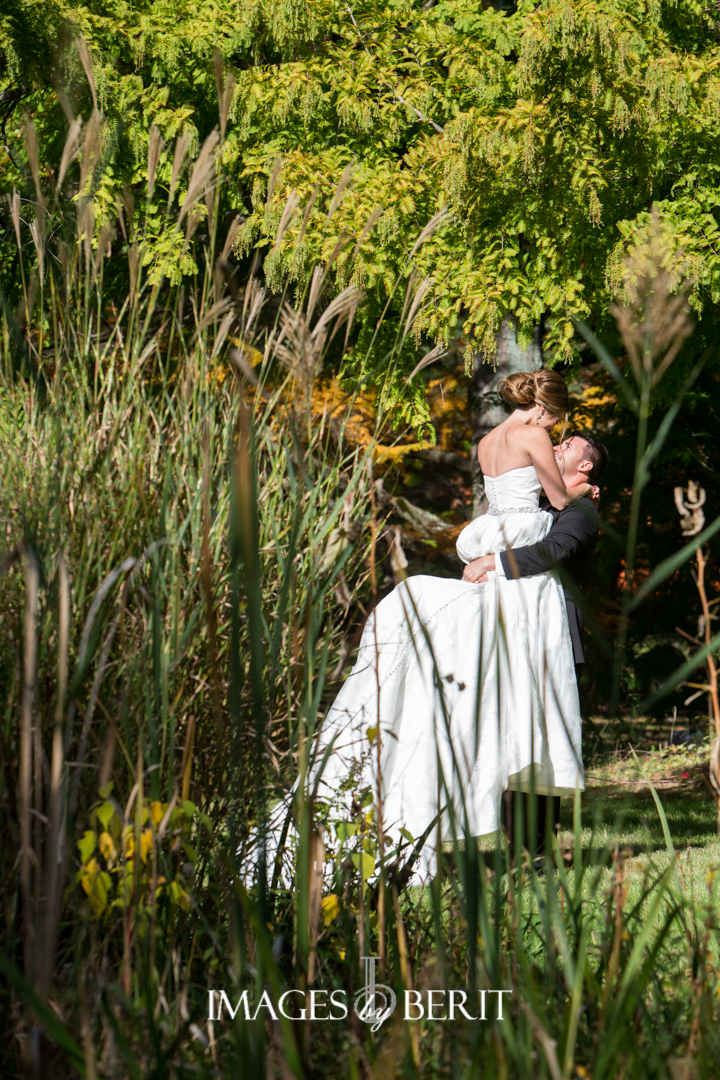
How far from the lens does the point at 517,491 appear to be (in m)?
4.43

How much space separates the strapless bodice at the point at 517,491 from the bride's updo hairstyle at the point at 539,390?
302mm

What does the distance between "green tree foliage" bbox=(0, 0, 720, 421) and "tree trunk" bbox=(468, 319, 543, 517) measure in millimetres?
636

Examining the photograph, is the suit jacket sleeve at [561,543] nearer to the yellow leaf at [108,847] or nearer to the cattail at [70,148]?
the cattail at [70,148]

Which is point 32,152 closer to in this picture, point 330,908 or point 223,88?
point 223,88

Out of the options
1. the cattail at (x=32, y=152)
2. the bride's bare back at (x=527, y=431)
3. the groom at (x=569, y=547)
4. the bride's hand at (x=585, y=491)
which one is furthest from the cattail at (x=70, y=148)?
the bride's hand at (x=585, y=491)

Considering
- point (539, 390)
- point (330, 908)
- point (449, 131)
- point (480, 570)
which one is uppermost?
point (449, 131)

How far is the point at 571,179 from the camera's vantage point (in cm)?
568

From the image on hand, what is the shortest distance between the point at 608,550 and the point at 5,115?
257 inches

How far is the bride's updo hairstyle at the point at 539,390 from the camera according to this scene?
427 centimetres

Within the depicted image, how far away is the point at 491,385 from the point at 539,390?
4.10m

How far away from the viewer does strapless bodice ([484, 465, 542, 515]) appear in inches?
174

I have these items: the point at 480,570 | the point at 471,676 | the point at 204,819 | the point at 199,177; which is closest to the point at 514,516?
the point at 480,570

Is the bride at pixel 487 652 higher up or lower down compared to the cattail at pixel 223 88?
lower down

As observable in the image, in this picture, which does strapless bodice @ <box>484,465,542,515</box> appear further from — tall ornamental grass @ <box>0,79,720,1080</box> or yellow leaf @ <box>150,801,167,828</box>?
yellow leaf @ <box>150,801,167,828</box>
